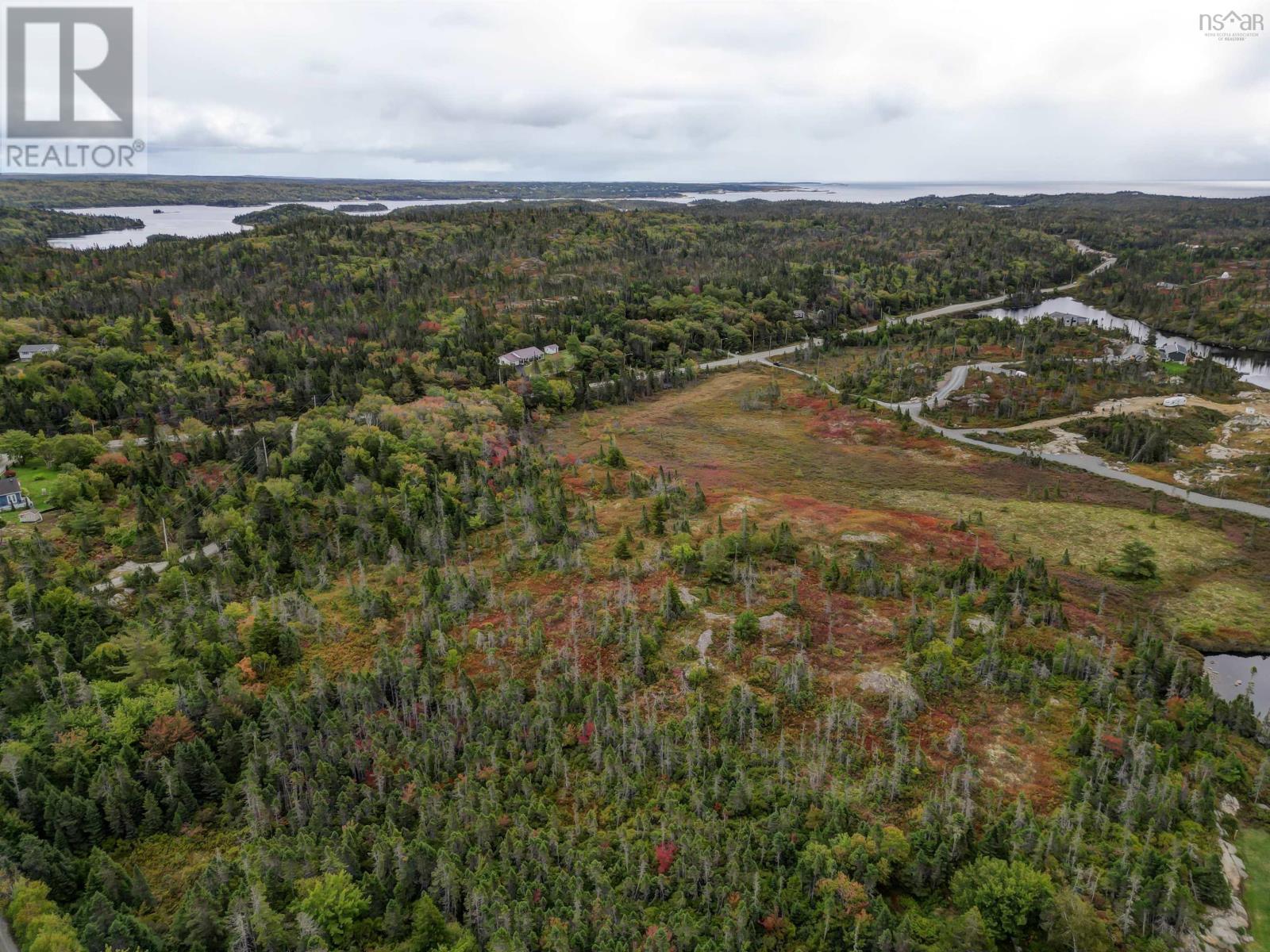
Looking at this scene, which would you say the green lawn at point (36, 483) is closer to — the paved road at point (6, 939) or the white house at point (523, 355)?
the paved road at point (6, 939)

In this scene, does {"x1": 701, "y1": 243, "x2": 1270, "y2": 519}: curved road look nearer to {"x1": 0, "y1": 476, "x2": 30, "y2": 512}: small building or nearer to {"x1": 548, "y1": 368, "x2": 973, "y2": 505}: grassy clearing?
{"x1": 548, "y1": 368, "x2": 973, "y2": 505}: grassy clearing

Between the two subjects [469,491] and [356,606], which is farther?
[469,491]

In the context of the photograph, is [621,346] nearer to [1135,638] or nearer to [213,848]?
[1135,638]

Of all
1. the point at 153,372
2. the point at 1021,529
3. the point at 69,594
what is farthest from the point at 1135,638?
the point at 153,372

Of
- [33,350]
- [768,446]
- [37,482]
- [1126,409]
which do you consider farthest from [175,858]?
[1126,409]

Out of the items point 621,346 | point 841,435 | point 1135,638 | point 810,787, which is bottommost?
point 810,787

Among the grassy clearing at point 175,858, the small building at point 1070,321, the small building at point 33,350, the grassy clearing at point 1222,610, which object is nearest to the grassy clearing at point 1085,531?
the grassy clearing at point 1222,610

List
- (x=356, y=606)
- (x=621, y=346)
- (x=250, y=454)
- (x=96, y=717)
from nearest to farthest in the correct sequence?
(x=96, y=717)
(x=356, y=606)
(x=250, y=454)
(x=621, y=346)

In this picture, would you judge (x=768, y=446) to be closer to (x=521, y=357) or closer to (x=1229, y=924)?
(x=521, y=357)
